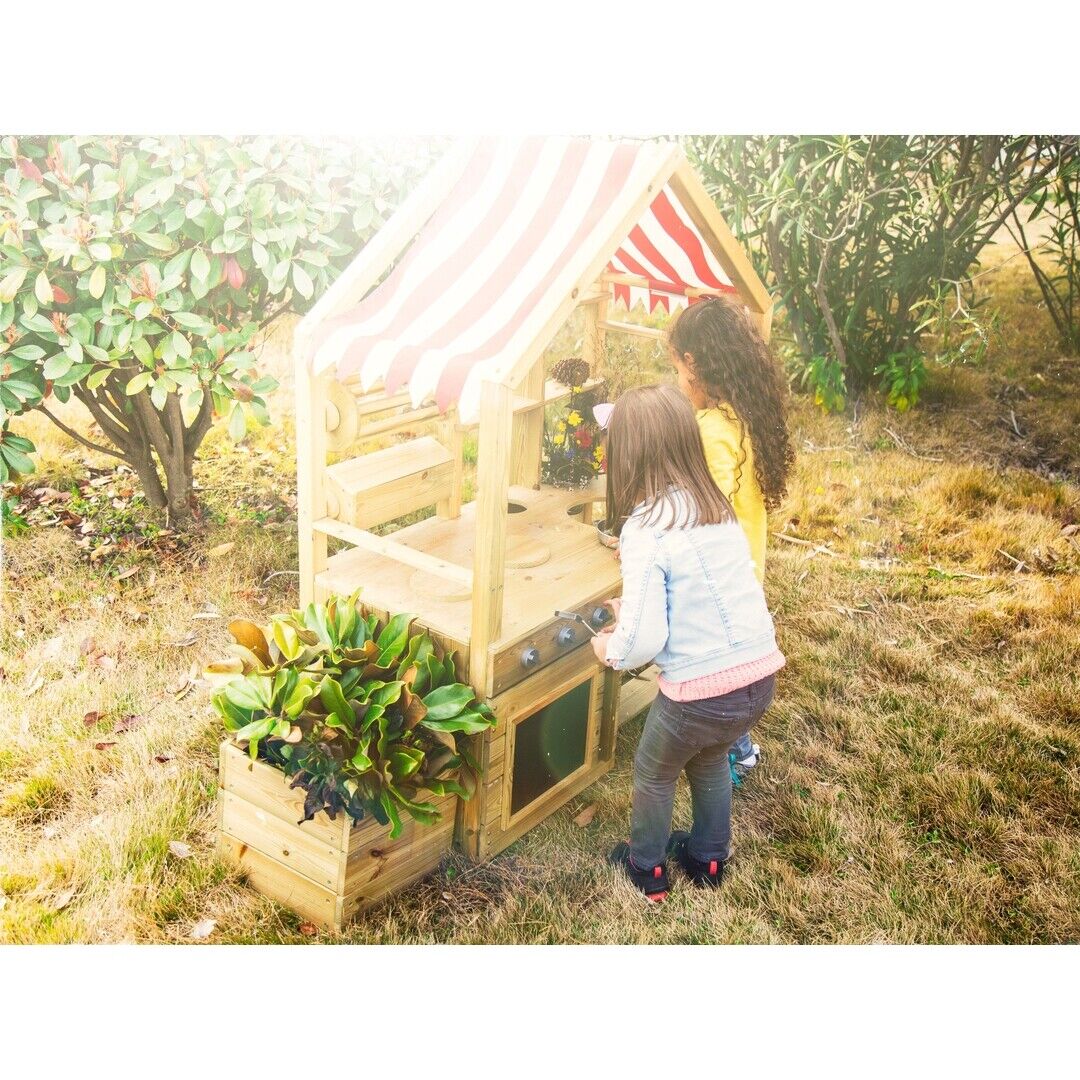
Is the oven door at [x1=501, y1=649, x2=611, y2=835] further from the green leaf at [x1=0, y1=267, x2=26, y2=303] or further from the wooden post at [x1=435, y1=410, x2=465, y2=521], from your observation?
the green leaf at [x1=0, y1=267, x2=26, y2=303]

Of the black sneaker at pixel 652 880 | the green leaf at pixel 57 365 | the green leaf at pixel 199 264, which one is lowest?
the black sneaker at pixel 652 880

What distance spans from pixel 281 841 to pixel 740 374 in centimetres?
155

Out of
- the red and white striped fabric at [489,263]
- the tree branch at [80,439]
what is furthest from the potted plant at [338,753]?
the tree branch at [80,439]

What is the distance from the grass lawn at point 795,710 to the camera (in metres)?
2.64

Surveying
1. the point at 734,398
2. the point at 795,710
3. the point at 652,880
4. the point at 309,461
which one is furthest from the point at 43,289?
the point at 795,710

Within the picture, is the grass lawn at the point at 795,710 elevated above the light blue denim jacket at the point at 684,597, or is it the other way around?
the light blue denim jacket at the point at 684,597

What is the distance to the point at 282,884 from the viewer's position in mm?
2564

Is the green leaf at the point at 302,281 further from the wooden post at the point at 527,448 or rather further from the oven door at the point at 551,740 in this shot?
the oven door at the point at 551,740

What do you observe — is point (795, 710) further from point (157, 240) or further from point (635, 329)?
point (157, 240)

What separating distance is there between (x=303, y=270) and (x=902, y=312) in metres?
2.03

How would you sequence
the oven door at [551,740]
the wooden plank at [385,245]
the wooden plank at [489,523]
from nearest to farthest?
the wooden plank at [489,523] < the wooden plank at [385,245] < the oven door at [551,740]

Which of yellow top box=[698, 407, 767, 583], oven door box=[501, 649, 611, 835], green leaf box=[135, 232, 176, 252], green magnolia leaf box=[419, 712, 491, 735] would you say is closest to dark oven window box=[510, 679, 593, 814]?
oven door box=[501, 649, 611, 835]

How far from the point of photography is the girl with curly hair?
8.61ft

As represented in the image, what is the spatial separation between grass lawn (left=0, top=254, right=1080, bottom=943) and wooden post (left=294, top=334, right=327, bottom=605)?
64cm
